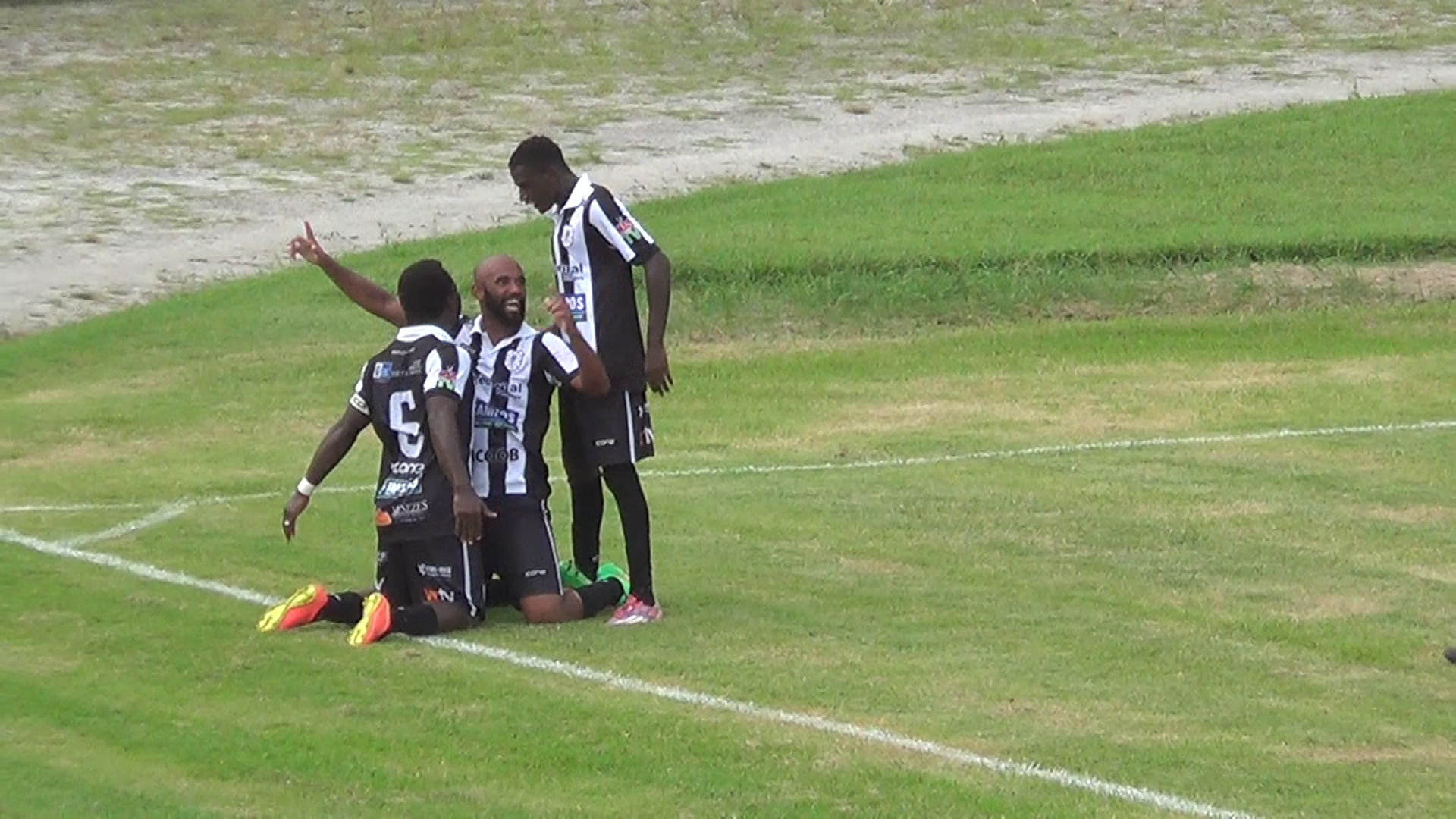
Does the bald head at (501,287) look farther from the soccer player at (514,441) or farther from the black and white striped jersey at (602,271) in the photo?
the black and white striped jersey at (602,271)

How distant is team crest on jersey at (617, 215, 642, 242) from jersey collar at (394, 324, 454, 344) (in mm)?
794

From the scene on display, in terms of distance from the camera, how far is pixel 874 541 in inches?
412

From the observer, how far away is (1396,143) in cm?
2158

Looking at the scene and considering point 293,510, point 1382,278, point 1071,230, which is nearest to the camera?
point 293,510

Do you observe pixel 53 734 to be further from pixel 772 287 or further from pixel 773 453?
pixel 772 287

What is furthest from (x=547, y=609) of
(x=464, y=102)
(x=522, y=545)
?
(x=464, y=102)

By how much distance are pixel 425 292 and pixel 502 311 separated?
12.3 inches

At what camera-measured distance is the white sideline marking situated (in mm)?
11930

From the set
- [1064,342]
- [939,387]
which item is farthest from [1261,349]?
[939,387]

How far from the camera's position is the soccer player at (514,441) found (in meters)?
9.05

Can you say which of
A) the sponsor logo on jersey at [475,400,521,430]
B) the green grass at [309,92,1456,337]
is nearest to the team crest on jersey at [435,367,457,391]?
the sponsor logo on jersey at [475,400,521,430]

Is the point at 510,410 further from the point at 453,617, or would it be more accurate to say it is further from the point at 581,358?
the point at 453,617

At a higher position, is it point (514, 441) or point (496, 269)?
point (496, 269)

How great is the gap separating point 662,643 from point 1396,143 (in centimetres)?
1477
